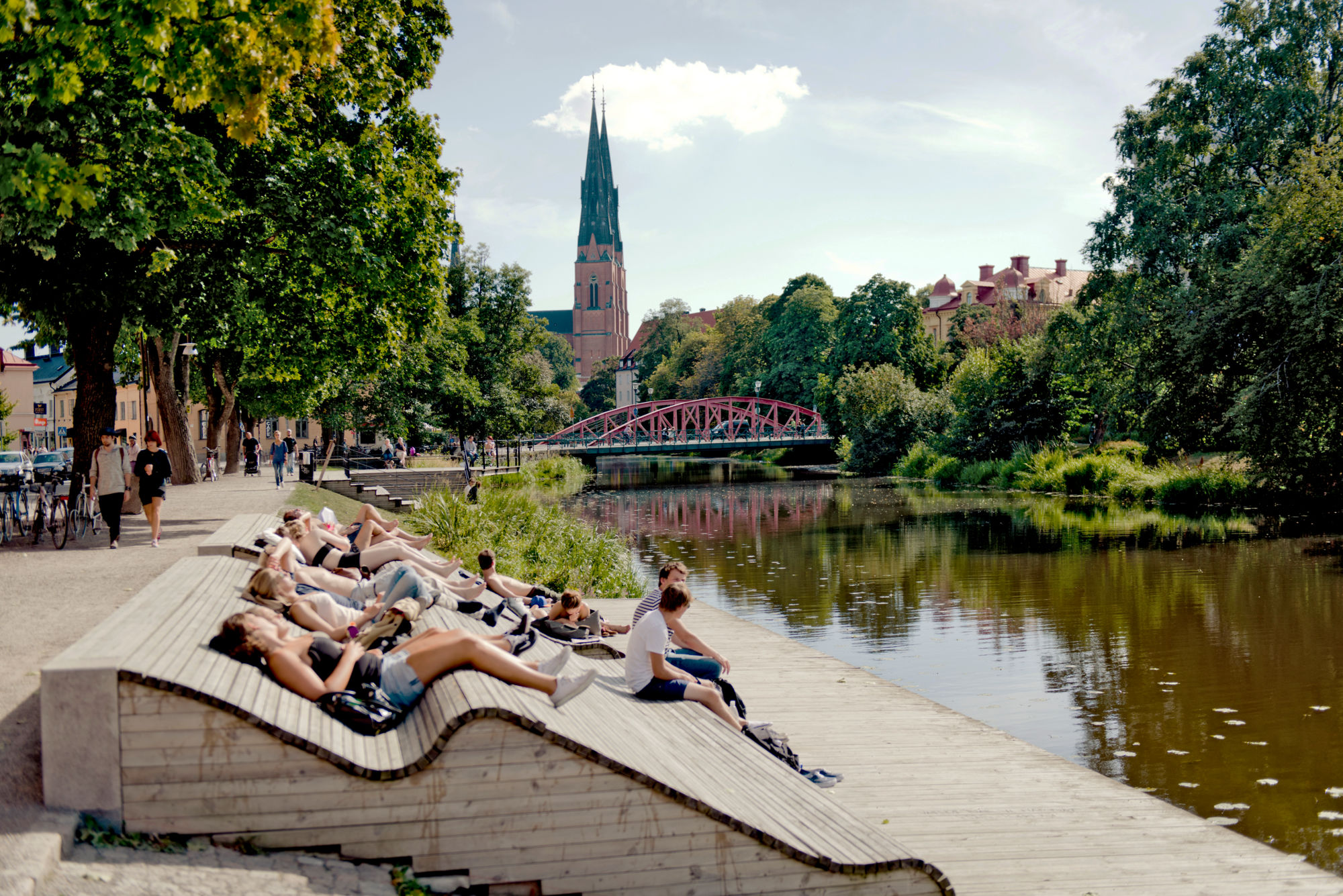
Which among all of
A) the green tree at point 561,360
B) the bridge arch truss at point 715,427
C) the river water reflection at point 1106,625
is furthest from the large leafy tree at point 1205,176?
the green tree at point 561,360

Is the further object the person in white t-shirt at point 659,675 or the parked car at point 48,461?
the parked car at point 48,461

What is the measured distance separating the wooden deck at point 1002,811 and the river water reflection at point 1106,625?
486 mm

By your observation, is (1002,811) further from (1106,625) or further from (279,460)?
(279,460)

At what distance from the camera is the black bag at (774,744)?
575cm

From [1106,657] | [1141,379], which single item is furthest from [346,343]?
[1141,379]

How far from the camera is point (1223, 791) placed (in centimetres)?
675

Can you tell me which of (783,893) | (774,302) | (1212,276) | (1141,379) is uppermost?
(774,302)

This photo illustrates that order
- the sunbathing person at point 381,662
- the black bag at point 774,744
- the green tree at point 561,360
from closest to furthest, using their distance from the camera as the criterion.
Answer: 1. the sunbathing person at point 381,662
2. the black bag at point 774,744
3. the green tree at point 561,360

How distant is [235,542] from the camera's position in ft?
27.6

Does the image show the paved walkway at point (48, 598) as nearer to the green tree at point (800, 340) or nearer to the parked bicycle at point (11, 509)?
the parked bicycle at point (11, 509)

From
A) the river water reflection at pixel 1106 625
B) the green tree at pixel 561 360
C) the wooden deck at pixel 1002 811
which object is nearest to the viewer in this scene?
the wooden deck at pixel 1002 811

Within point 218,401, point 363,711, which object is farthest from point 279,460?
point 363,711

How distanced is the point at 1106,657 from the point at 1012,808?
546 centimetres

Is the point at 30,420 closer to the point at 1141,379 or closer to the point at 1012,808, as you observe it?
the point at 1141,379
